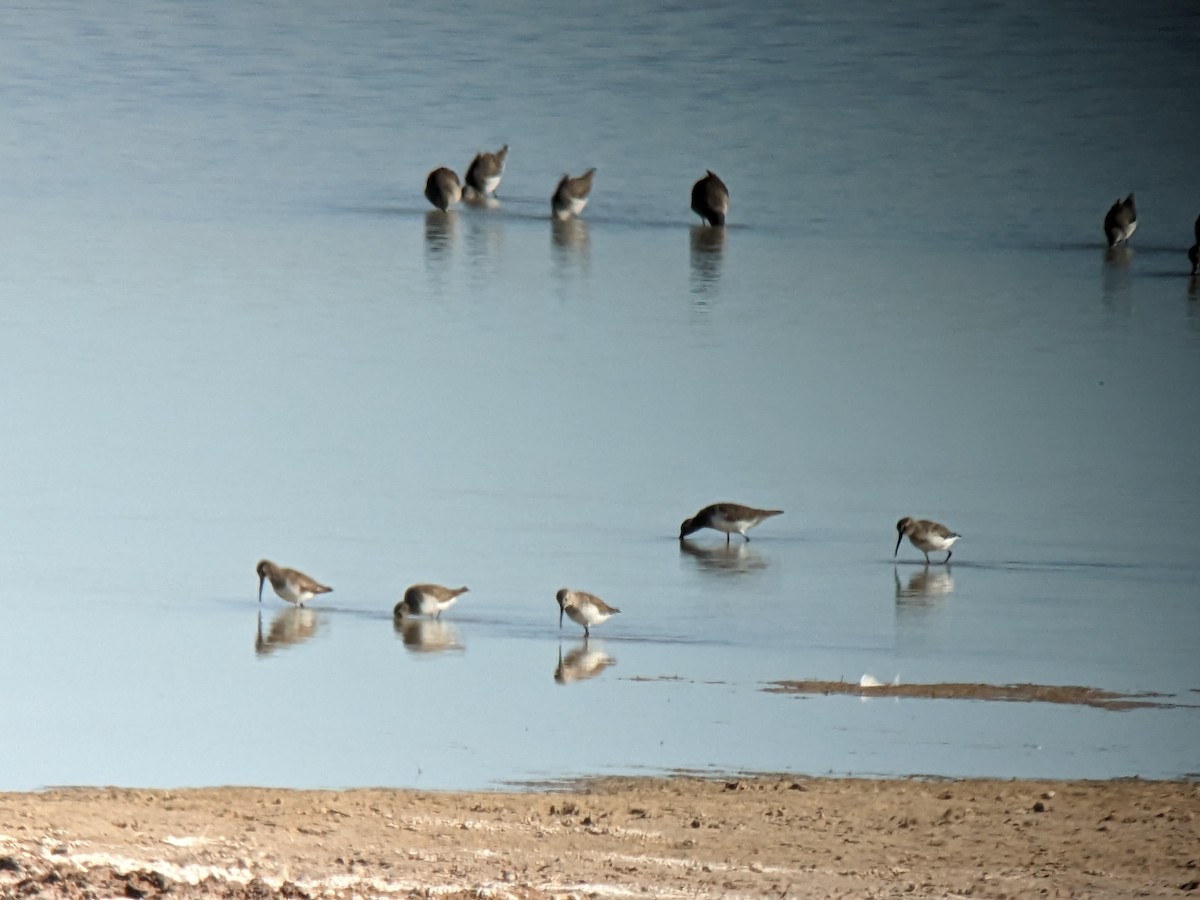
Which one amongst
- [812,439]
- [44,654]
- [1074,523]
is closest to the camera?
[44,654]

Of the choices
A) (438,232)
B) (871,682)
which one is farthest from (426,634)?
(438,232)

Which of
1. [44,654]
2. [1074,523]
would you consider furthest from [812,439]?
[44,654]

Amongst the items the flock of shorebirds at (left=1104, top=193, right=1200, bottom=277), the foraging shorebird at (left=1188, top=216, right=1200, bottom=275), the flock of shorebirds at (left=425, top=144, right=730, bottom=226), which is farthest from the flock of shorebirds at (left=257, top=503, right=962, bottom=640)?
the flock of shorebirds at (left=1104, top=193, right=1200, bottom=277)

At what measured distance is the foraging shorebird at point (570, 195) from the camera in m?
19.9

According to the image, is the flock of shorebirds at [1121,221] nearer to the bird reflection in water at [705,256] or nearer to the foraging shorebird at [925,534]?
the bird reflection in water at [705,256]

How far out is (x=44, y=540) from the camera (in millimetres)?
11656

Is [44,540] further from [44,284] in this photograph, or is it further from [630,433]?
[44,284]

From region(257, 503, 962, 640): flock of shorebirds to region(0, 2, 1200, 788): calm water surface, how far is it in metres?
0.12

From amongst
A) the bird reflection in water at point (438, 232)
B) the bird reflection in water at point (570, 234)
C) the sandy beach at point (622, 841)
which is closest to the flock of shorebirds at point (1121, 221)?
the bird reflection in water at point (570, 234)

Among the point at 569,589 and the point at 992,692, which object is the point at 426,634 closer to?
the point at 569,589

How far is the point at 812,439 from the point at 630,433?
1032mm

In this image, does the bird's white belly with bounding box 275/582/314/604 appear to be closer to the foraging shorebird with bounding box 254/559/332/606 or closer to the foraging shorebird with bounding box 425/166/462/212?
the foraging shorebird with bounding box 254/559/332/606

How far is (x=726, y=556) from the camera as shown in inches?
463

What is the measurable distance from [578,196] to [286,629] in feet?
33.0
